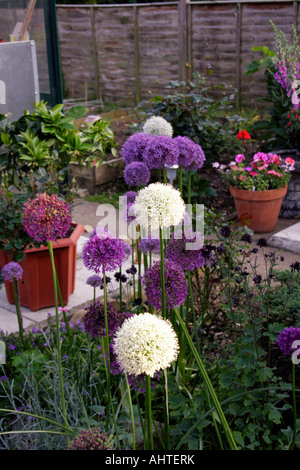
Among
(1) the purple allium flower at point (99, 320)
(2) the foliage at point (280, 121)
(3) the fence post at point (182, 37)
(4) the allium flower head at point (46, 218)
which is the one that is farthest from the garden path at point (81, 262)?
(3) the fence post at point (182, 37)

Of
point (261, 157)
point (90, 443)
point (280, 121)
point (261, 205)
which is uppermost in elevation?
point (90, 443)

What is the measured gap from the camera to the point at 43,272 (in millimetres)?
3445

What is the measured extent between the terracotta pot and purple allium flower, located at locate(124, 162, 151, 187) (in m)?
3.03

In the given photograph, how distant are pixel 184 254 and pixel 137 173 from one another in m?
0.35

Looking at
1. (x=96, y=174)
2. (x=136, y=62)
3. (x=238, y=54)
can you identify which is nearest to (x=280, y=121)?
(x=96, y=174)

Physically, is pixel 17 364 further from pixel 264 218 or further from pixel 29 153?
pixel 264 218

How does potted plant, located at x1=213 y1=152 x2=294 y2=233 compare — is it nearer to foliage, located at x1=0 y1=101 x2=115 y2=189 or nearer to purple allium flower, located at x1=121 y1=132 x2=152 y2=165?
foliage, located at x1=0 y1=101 x2=115 y2=189

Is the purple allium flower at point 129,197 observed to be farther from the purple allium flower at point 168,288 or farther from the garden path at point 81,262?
the garden path at point 81,262

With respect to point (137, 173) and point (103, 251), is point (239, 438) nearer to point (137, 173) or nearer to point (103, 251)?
point (103, 251)

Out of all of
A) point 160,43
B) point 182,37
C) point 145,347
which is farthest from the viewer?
point 160,43

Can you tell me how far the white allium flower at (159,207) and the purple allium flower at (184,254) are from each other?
15.5 inches

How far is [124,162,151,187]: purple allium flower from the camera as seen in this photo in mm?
2029

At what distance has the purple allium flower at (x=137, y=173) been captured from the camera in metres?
2.03

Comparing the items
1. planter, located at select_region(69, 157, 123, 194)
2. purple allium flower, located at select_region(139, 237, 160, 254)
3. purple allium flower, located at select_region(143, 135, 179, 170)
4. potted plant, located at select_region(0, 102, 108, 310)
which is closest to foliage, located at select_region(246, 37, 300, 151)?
planter, located at select_region(69, 157, 123, 194)
